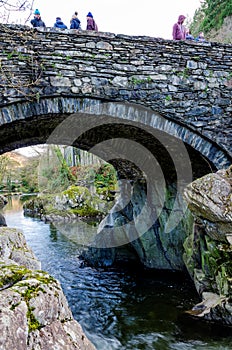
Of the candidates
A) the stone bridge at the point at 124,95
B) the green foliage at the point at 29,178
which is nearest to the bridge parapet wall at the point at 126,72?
the stone bridge at the point at 124,95

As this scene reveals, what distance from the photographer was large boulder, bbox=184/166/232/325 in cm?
533

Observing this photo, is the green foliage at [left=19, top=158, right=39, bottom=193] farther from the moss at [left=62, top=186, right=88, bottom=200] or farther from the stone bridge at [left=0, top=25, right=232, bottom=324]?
the stone bridge at [left=0, top=25, right=232, bottom=324]

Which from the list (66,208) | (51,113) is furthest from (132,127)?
(66,208)

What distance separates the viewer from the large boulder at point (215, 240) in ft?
17.5

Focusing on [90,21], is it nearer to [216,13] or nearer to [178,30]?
[178,30]

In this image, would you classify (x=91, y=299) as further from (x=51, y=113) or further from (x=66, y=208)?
(x=66, y=208)

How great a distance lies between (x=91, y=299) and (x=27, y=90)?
15.8 ft

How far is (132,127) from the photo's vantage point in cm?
678

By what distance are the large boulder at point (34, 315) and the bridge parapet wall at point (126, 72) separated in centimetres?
408

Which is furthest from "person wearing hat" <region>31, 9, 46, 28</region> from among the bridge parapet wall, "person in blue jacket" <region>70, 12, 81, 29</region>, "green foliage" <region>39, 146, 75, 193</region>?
"green foliage" <region>39, 146, 75, 193</region>

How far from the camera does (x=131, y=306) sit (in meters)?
6.74

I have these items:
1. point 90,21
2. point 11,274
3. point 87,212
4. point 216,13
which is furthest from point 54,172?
point 11,274

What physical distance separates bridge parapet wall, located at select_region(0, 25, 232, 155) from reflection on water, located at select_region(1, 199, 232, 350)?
369 cm

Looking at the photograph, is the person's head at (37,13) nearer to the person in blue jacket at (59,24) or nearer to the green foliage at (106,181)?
the person in blue jacket at (59,24)
